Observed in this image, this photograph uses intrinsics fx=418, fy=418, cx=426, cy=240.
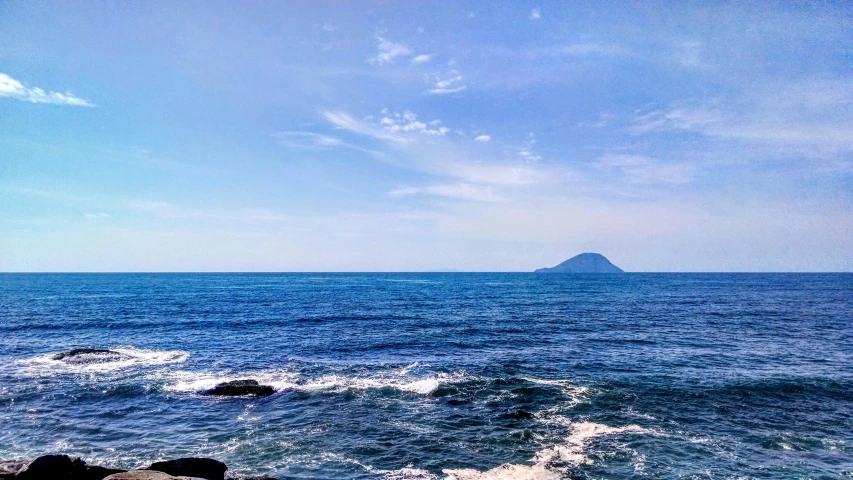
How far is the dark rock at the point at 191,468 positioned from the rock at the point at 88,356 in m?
33.4

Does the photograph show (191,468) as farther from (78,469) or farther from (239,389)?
(239,389)

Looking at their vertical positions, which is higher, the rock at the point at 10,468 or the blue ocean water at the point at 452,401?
the rock at the point at 10,468

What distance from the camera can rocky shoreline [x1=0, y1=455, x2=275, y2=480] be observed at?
18.8 meters

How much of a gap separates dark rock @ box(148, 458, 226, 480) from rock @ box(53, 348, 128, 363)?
33380mm

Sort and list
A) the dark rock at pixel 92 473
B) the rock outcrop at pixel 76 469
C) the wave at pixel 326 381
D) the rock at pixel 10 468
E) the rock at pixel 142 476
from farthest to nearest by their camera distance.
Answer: the wave at pixel 326 381
the dark rock at pixel 92 473
the rock outcrop at pixel 76 469
the rock at pixel 10 468
the rock at pixel 142 476

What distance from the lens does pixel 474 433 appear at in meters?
26.0

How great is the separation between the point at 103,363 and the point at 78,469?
96.5 feet

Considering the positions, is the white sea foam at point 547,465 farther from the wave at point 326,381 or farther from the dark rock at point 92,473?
the dark rock at point 92,473

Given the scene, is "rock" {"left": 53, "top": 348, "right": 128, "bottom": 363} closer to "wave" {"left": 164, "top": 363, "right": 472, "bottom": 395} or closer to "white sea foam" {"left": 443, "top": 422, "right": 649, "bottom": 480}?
"wave" {"left": 164, "top": 363, "right": 472, "bottom": 395}

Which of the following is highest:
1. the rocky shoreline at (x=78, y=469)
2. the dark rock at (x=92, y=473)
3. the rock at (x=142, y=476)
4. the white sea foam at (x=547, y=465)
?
the rock at (x=142, y=476)

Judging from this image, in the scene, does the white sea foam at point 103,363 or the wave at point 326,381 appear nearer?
the wave at point 326,381

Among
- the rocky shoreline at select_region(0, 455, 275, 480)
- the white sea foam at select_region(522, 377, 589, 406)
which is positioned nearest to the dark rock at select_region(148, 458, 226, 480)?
the rocky shoreline at select_region(0, 455, 275, 480)

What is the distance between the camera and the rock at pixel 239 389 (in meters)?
33.6

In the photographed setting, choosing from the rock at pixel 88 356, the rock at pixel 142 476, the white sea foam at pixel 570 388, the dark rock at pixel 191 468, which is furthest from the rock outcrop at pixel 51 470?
the rock at pixel 88 356
